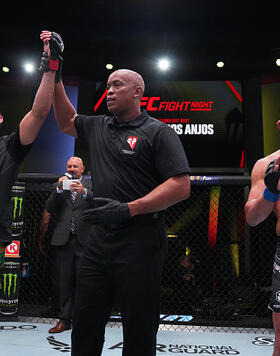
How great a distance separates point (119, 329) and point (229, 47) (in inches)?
185

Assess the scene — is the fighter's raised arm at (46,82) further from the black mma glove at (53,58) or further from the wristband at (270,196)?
the wristband at (270,196)

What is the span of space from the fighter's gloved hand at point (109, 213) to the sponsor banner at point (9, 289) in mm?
2691

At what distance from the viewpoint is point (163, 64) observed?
6531mm

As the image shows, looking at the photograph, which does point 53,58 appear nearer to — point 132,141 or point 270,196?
point 132,141

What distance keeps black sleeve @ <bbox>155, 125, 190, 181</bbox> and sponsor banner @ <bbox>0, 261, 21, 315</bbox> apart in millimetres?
2831

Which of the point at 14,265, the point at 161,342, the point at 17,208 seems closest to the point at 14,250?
the point at 14,265

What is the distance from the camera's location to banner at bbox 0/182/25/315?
12.8 ft

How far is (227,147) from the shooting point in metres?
6.34

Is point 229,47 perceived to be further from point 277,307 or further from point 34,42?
point 277,307

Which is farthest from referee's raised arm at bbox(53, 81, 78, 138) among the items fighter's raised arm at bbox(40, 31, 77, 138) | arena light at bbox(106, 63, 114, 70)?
arena light at bbox(106, 63, 114, 70)

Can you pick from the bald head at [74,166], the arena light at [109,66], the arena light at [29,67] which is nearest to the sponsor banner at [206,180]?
the bald head at [74,166]

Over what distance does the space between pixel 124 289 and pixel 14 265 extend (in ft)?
8.91

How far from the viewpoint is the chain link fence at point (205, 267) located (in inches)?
162

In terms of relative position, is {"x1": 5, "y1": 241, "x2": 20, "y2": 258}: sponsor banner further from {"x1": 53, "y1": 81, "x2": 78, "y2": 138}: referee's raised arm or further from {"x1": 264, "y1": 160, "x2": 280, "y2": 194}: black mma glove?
{"x1": 264, "y1": 160, "x2": 280, "y2": 194}: black mma glove
